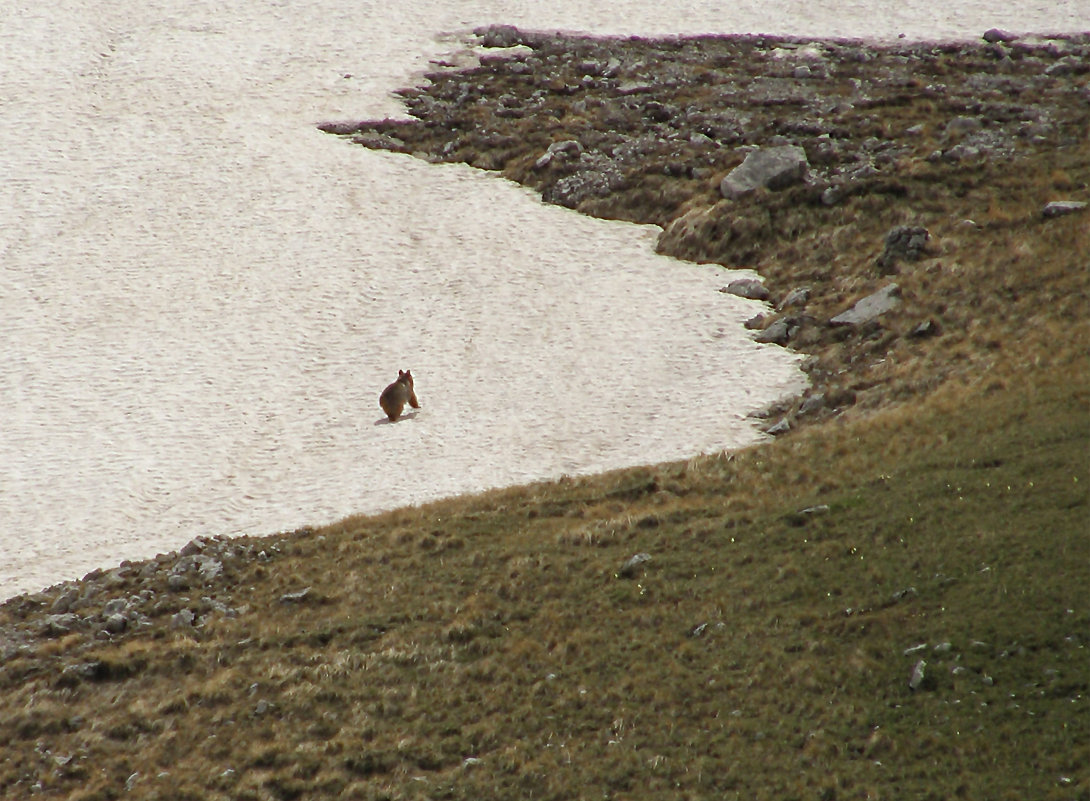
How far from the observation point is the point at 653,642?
18.2 meters

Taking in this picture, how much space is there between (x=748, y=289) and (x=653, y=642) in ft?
71.0

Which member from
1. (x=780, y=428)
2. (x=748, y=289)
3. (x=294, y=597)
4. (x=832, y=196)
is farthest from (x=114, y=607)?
(x=832, y=196)

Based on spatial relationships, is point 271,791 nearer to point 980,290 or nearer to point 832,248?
point 980,290

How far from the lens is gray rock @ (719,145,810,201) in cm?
4253

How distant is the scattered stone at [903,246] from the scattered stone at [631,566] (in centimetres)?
1839

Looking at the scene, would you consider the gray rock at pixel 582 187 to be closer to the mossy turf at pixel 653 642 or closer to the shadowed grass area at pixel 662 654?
the mossy turf at pixel 653 642

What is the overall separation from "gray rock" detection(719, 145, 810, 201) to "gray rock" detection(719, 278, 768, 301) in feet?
16.5

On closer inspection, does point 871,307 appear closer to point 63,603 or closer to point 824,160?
point 824,160

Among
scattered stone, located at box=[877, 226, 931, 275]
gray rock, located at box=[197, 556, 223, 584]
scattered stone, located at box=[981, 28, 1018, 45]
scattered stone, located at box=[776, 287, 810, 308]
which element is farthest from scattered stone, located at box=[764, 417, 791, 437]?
scattered stone, located at box=[981, 28, 1018, 45]

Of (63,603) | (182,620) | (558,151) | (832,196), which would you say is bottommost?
(63,603)

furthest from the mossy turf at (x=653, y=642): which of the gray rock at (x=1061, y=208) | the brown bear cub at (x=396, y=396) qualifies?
the gray rock at (x=1061, y=208)

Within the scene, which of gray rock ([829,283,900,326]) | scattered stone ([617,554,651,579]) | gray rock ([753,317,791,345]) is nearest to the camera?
scattered stone ([617,554,651,579])

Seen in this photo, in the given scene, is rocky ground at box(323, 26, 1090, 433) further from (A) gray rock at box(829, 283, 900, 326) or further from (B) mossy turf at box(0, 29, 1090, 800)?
(B) mossy turf at box(0, 29, 1090, 800)

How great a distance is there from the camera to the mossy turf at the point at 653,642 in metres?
15.1
